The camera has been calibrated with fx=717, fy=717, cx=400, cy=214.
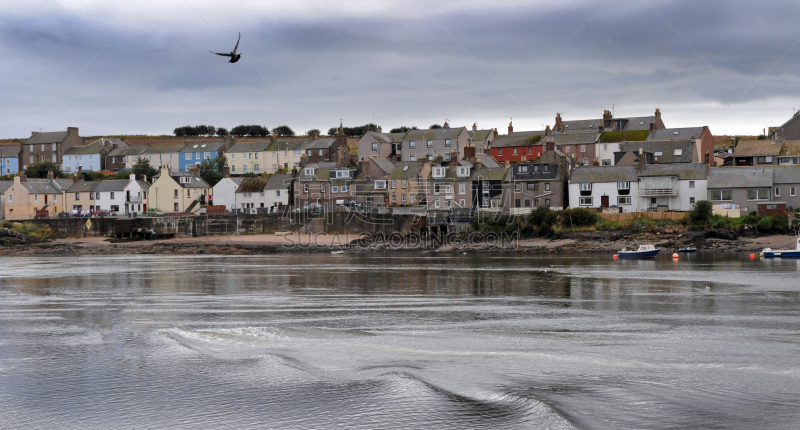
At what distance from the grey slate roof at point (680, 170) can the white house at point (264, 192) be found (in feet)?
132

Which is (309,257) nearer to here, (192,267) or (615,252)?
(192,267)

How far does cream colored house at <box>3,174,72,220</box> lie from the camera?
8469 cm

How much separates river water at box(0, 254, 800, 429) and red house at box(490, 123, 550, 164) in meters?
53.3

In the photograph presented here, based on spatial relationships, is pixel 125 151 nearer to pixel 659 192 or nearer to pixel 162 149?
pixel 162 149

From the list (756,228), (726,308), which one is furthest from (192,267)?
(756,228)

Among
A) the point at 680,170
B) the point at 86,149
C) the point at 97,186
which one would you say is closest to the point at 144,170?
the point at 97,186

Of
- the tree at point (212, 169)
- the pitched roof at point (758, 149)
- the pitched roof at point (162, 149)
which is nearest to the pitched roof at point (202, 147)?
the pitched roof at point (162, 149)

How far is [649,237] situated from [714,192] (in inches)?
359

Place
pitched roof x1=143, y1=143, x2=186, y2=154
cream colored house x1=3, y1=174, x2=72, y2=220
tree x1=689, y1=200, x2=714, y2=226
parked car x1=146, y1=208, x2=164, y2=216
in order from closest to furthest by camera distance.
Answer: tree x1=689, y1=200, x2=714, y2=226 → parked car x1=146, y1=208, x2=164, y2=216 → cream colored house x1=3, y1=174, x2=72, y2=220 → pitched roof x1=143, y1=143, x2=186, y2=154

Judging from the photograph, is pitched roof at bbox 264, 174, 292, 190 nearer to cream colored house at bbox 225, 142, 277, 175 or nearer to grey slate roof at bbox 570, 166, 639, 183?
cream colored house at bbox 225, 142, 277, 175

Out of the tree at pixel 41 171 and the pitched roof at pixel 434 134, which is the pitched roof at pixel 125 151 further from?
the pitched roof at pixel 434 134

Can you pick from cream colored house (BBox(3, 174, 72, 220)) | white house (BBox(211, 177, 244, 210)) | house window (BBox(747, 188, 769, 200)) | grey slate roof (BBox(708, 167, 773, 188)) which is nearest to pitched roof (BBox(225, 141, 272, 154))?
white house (BBox(211, 177, 244, 210))

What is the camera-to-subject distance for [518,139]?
94062mm

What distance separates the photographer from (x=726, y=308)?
92.2ft
